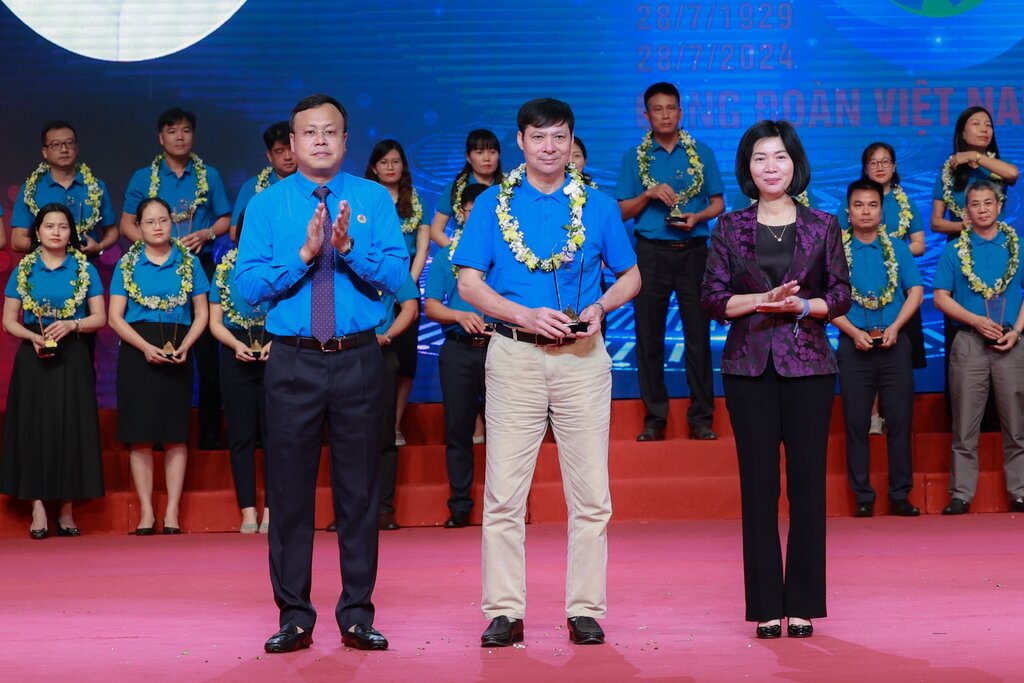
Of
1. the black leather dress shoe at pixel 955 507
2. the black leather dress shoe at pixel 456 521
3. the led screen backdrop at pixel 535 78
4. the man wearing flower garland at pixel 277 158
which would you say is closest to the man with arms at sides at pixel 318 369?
the black leather dress shoe at pixel 456 521

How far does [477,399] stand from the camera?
6.70 metres

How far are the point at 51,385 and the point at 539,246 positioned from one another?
363 cm

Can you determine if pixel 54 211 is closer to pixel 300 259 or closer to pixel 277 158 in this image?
pixel 277 158

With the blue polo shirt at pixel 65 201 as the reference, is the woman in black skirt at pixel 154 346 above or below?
below

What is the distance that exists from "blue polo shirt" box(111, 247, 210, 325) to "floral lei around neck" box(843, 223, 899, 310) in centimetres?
334

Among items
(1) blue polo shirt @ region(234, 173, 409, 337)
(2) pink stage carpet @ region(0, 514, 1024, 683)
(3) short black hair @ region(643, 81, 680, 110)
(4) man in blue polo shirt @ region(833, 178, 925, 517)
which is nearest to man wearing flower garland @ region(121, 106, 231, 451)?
(2) pink stage carpet @ region(0, 514, 1024, 683)

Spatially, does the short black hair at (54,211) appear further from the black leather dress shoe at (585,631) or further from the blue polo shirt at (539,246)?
the black leather dress shoe at (585,631)

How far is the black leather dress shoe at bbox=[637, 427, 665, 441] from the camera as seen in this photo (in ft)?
23.3

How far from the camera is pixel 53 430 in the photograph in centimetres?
670

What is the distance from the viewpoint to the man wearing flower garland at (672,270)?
7.04 meters

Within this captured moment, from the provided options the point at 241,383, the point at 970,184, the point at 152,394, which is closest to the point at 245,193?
the point at 241,383

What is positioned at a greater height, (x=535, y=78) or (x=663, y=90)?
(x=535, y=78)

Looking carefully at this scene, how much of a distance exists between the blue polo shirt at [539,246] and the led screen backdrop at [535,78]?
424 cm

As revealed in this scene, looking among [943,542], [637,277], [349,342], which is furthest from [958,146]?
[349,342]
